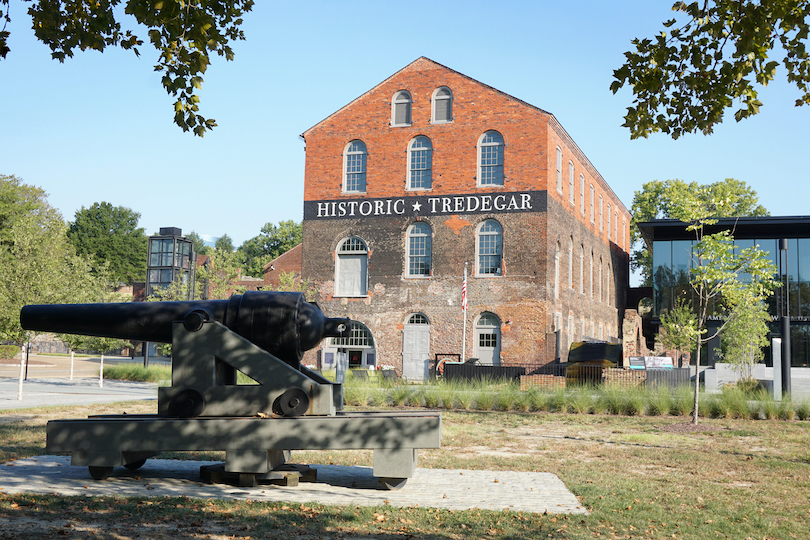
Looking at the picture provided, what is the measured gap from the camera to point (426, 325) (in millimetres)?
31844

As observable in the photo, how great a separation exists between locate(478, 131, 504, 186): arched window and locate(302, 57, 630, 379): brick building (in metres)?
0.04

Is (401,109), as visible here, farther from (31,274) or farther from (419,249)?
(31,274)

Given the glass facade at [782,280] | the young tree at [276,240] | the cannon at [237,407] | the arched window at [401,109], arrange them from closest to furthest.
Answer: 1. the cannon at [237,407]
2. the arched window at [401,109]
3. the glass facade at [782,280]
4. the young tree at [276,240]

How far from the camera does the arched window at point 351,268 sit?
3338 cm

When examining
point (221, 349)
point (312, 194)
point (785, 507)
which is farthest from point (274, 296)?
point (312, 194)

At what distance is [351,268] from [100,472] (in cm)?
2619

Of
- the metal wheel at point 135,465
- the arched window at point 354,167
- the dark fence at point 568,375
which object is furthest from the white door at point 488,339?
the metal wheel at point 135,465

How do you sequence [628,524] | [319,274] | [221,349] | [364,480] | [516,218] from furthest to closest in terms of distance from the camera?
1. [319,274]
2. [516,218]
3. [364,480]
4. [221,349]
5. [628,524]

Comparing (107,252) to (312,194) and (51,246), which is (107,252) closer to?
(312,194)

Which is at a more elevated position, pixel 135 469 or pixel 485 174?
pixel 485 174

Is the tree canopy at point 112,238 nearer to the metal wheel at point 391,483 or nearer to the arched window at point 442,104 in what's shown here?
the arched window at point 442,104

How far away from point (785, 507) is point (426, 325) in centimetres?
2450

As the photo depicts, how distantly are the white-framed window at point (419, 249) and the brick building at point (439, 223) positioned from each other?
0.05m

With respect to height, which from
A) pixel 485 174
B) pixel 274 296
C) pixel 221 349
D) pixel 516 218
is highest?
pixel 485 174
